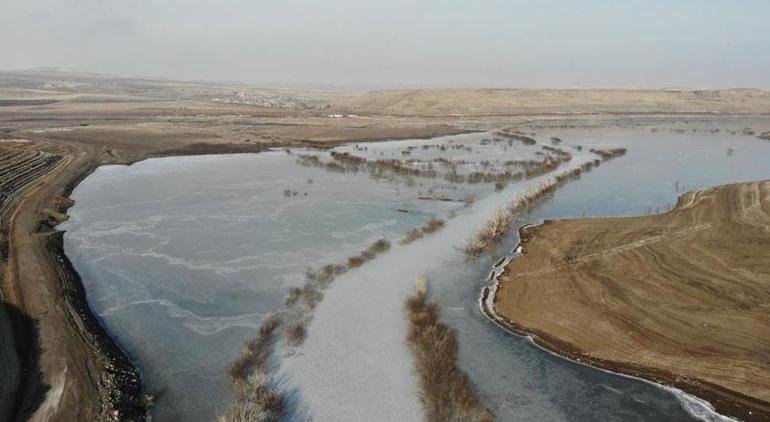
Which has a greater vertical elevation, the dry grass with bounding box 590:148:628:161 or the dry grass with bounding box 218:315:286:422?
the dry grass with bounding box 590:148:628:161

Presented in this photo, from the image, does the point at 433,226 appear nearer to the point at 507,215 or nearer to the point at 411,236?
→ the point at 411,236

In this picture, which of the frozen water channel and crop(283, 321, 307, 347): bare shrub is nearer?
the frozen water channel

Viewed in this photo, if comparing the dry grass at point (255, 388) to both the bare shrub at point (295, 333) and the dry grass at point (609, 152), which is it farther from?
the dry grass at point (609, 152)

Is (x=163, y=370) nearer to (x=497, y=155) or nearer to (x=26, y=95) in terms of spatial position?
(x=497, y=155)

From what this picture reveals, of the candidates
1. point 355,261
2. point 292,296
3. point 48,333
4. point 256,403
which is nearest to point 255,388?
point 256,403

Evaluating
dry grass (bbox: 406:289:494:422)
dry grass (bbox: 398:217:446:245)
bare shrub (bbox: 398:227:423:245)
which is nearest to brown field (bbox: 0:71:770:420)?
dry grass (bbox: 406:289:494:422)

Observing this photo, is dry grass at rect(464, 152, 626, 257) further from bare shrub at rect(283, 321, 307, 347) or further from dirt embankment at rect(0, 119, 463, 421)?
dirt embankment at rect(0, 119, 463, 421)
